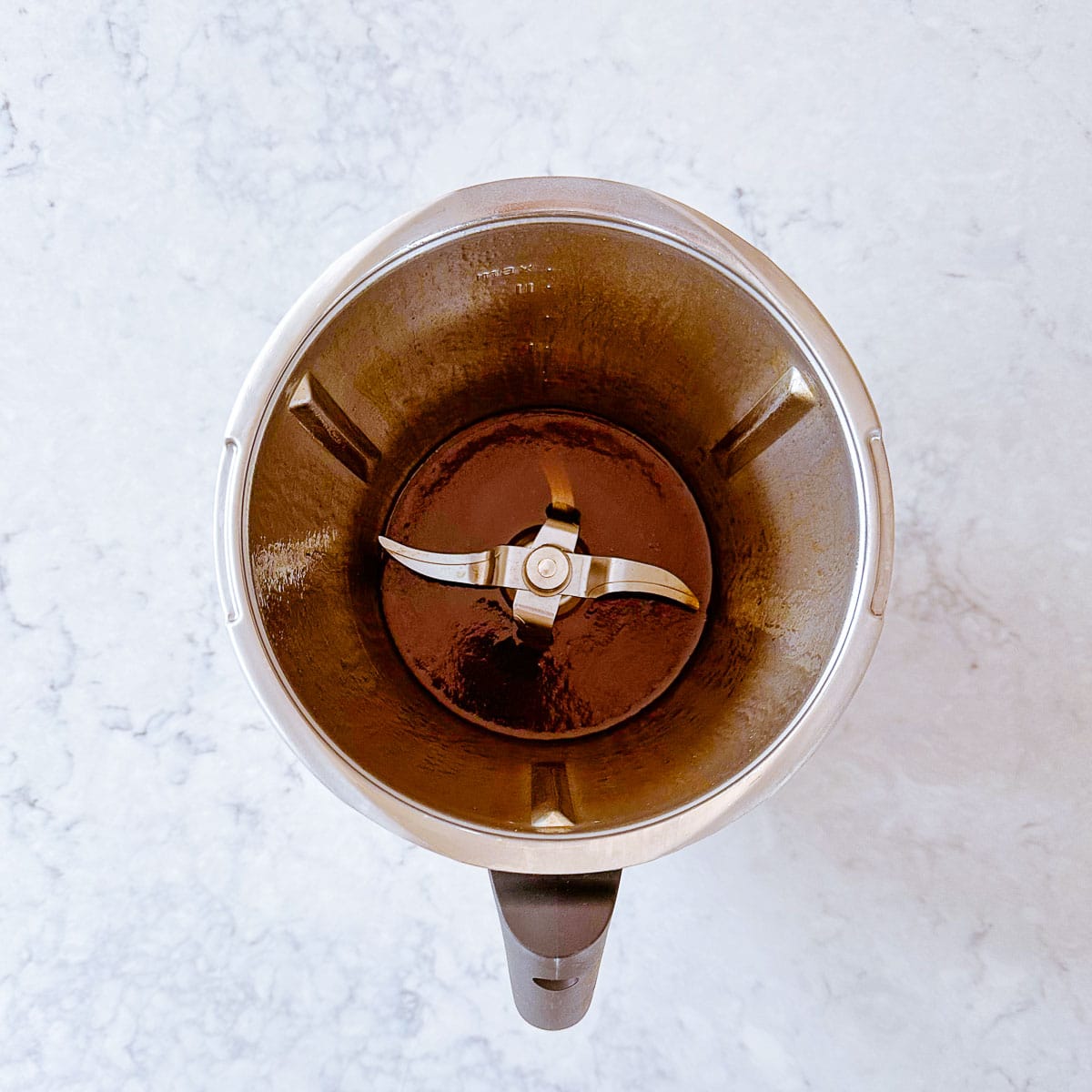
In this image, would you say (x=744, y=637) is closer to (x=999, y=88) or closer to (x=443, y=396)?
(x=443, y=396)

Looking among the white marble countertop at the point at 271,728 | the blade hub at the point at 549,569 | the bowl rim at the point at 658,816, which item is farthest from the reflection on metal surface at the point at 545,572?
the white marble countertop at the point at 271,728

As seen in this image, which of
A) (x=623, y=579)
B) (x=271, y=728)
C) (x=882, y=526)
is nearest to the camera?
(x=882, y=526)

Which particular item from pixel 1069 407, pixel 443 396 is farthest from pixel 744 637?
pixel 1069 407

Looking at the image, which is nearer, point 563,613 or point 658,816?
point 658,816

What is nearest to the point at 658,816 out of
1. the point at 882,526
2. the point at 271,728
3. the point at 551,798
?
the point at 551,798

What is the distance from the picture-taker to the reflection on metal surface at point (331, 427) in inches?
18.0

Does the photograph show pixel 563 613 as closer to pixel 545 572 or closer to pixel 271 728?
pixel 545 572

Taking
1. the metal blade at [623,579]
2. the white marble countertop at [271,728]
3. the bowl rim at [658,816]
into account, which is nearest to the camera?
the bowl rim at [658,816]

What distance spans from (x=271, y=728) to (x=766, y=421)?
0.41 metres

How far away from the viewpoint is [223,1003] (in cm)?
69

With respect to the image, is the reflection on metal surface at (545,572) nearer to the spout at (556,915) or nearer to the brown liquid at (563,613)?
the brown liquid at (563,613)

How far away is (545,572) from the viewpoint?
50 cm

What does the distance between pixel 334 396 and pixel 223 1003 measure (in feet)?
1.59

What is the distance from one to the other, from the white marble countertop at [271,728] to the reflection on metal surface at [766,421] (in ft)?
0.64
